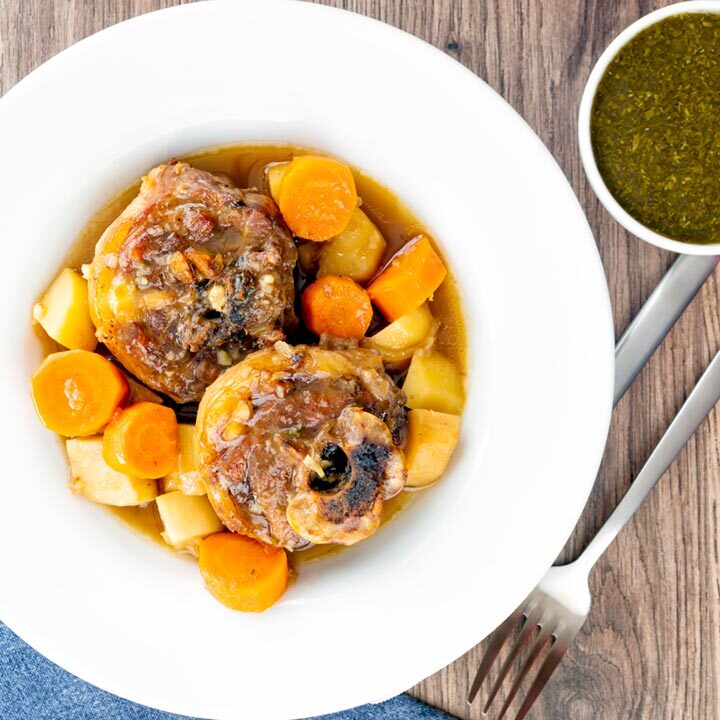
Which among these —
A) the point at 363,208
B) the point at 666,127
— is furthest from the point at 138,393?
the point at 666,127

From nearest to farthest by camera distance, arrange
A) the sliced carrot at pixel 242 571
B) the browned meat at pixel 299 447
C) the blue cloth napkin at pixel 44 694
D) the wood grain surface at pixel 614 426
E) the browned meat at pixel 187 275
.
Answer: the browned meat at pixel 299 447
the browned meat at pixel 187 275
the sliced carrot at pixel 242 571
the wood grain surface at pixel 614 426
the blue cloth napkin at pixel 44 694

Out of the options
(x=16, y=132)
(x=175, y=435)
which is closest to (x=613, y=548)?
(x=175, y=435)

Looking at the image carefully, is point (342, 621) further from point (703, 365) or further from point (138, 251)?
point (703, 365)

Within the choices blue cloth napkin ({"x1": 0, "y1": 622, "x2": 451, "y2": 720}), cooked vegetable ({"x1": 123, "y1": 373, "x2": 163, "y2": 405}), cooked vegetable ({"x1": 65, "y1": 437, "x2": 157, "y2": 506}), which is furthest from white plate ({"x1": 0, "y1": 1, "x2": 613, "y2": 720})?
blue cloth napkin ({"x1": 0, "y1": 622, "x2": 451, "y2": 720})

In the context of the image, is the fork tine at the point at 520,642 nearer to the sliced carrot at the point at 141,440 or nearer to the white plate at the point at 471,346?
the white plate at the point at 471,346

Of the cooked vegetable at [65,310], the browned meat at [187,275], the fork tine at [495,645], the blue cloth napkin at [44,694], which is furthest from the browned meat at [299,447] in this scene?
the blue cloth napkin at [44,694]
